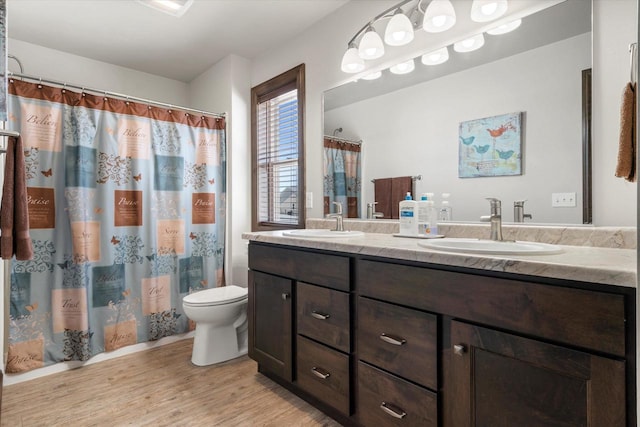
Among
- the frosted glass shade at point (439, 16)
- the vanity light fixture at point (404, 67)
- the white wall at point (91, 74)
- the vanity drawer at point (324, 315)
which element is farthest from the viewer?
the white wall at point (91, 74)

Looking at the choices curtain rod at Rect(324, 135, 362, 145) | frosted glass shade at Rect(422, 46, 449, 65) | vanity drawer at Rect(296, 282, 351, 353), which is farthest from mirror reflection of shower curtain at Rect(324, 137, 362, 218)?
vanity drawer at Rect(296, 282, 351, 353)

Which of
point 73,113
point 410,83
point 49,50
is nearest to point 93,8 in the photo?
point 73,113

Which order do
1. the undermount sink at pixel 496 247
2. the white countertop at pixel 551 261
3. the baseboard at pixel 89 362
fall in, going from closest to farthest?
1. the white countertop at pixel 551 261
2. the undermount sink at pixel 496 247
3. the baseboard at pixel 89 362

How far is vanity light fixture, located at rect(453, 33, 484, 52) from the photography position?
1.59 metres

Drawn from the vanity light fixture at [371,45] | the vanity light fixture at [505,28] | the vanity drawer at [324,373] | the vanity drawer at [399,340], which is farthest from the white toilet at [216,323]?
the vanity light fixture at [505,28]

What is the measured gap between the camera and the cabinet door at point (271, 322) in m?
1.73

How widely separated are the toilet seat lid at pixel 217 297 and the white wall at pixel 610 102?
1970 millimetres

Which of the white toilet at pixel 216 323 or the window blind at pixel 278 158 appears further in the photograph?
the window blind at pixel 278 158

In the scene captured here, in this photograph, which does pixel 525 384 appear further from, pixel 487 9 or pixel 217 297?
pixel 217 297

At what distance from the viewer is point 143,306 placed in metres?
2.44

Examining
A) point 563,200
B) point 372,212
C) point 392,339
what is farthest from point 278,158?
point 563,200

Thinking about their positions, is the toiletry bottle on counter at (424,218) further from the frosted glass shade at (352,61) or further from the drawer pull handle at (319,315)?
the frosted glass shade at (352,61)

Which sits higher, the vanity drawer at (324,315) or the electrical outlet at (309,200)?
the electrical outlet at (309,200)

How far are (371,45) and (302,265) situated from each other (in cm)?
130
